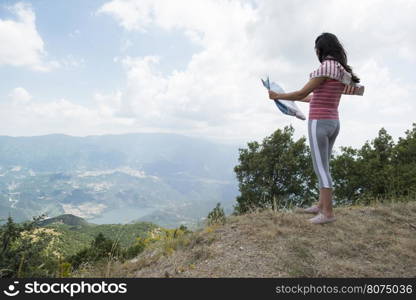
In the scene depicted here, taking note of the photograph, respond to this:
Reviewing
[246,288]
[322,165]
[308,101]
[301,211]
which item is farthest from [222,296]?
[308,101]

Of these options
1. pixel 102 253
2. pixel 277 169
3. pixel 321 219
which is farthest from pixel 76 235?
pixel 321 219

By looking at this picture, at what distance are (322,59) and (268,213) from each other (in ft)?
7.61

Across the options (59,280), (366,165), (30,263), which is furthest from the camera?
(366,165)

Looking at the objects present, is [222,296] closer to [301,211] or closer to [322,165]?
[322,165]

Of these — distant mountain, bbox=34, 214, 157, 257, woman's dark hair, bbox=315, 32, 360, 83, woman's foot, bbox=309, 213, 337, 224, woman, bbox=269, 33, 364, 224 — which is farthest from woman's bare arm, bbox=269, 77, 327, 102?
distant mountain, bbox=34, 214, 157, 257

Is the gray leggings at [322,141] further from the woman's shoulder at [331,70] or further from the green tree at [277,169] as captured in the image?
the green tree at [277,169]

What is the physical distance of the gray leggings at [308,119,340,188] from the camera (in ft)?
12.0

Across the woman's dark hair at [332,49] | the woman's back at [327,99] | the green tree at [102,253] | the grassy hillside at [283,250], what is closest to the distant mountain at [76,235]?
the green tree at [102,253]

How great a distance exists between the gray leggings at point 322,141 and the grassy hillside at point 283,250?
2.29 ft

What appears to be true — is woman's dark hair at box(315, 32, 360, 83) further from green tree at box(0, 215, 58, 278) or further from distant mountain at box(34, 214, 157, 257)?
green tree at box(0, 215, 58, 278)

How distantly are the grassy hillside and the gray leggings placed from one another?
697mm

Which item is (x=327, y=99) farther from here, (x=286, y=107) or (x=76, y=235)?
(x=76, y=235)

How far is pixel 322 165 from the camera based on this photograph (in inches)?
148

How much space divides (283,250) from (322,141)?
4.98 feet
